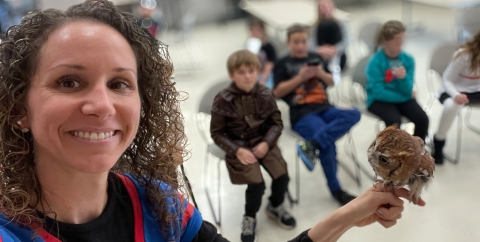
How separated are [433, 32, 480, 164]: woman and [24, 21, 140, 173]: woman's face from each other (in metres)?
2.38

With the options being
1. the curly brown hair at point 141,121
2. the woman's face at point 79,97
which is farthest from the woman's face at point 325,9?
the woman's face at point 79,97

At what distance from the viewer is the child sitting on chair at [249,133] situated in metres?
2.24

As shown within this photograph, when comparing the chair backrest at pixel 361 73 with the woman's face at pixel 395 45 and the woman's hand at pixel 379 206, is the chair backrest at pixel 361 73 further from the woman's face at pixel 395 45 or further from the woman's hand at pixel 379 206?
the woman's hand at pixel 379 206

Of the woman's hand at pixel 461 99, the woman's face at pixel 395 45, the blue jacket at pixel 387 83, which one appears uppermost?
the woman's face at pixel 395 45

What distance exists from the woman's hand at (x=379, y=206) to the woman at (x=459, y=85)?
184 cm

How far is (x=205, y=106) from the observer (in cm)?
246

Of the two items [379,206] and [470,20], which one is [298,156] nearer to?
[379,206]

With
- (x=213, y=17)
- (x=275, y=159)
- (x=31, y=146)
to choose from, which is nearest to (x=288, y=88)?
(x=275, y=159)

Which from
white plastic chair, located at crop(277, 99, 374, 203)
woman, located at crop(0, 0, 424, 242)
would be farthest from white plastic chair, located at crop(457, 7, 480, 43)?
woman, located at crop(0, 0, 424, 242)

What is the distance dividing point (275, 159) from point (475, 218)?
1009 millimetres

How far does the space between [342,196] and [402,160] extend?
4.92ft

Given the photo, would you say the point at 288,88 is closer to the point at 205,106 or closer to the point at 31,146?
the point at 205,106

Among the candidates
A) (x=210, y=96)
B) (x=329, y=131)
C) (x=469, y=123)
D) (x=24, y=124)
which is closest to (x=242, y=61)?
(x=210, y=96)

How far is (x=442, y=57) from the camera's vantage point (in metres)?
2.88
